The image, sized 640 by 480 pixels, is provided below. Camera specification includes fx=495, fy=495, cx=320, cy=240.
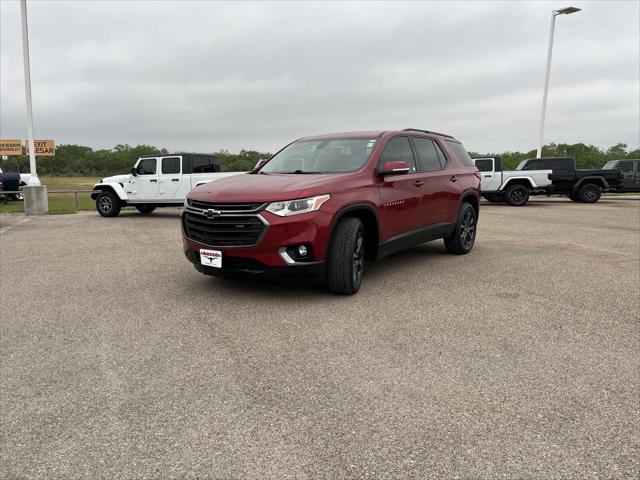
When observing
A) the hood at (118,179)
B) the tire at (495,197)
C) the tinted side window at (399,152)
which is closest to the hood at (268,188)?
the tinted side window at (399,152)

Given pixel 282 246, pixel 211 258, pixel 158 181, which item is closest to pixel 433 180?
pixel 282 246

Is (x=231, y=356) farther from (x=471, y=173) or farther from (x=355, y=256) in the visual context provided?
(x=471, y=173)

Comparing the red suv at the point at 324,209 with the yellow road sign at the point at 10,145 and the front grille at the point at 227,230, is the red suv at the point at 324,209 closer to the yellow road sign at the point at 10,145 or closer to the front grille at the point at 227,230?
the front grille at the point at 227,230

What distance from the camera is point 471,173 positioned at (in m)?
8.07

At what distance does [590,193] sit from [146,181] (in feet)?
57.4

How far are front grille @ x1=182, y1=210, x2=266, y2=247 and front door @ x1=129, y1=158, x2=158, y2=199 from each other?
10.2 meters

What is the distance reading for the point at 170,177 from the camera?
14.6 metres

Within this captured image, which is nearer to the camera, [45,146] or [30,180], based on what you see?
[30,180]

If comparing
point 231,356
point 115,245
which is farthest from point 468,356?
point 115,245

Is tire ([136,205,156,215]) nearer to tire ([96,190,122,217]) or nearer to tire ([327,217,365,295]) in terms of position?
tire ([96,190,122,217])

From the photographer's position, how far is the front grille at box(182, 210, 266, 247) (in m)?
4.84

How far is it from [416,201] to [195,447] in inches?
182

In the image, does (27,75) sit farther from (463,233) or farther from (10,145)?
(10,145)

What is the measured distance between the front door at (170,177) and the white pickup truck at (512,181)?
11643 millimetres
